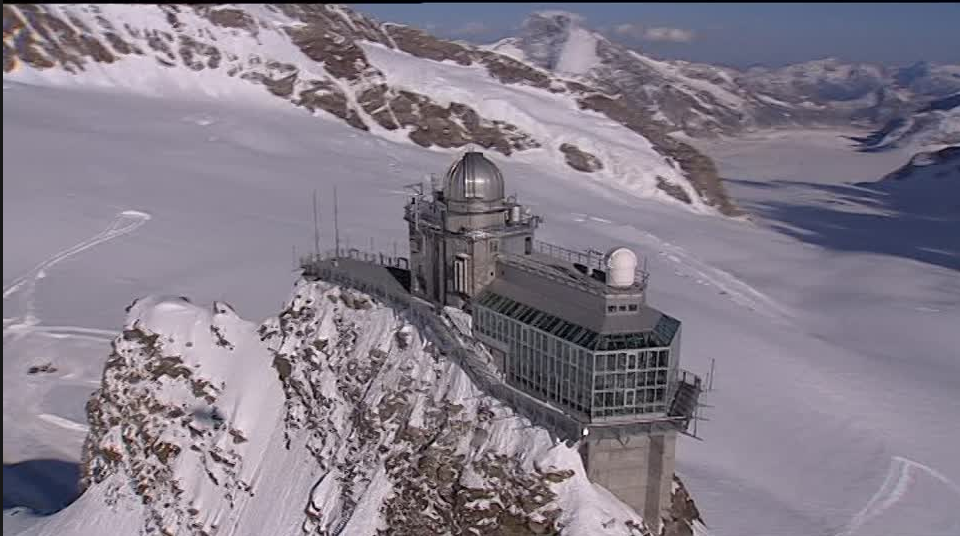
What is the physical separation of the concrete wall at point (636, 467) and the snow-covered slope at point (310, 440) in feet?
2.22

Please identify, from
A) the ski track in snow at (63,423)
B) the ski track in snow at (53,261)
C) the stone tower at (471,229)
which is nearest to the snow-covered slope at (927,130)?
the ski track in snow at (53,261)

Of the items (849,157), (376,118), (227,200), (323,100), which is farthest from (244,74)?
(849,157)

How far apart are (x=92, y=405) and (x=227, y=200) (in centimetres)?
3861

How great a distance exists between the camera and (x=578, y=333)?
24312 mm

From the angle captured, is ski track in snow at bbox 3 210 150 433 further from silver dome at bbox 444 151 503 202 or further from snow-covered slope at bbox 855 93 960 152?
snow-covered slope at bbox 855 93 960 152

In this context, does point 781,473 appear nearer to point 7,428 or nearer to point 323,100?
point 7,428

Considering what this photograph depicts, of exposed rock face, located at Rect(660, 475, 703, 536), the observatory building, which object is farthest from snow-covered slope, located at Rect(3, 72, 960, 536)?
the observatory building

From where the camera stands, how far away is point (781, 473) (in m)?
33.9

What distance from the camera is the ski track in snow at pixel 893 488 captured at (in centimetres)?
3102

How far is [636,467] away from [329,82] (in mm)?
95238

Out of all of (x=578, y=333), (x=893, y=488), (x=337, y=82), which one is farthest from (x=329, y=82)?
(x=578, y=333)

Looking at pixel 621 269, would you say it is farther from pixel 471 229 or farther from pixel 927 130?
pixel 927 130

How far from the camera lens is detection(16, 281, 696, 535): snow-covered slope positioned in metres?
23.9

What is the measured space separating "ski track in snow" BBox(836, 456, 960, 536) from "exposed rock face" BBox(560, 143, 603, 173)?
227 feet
